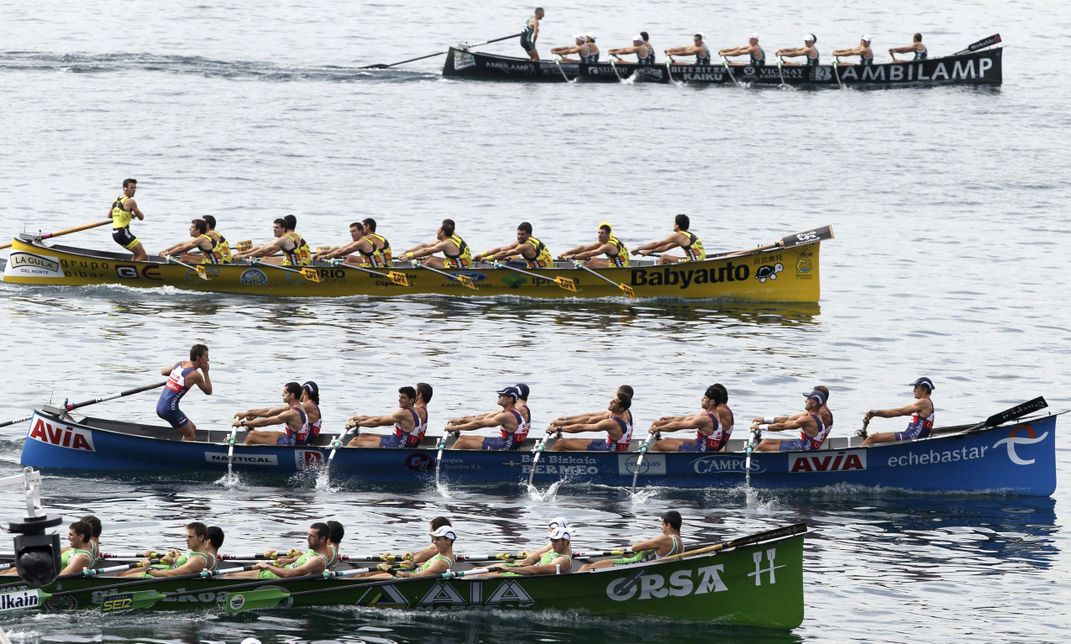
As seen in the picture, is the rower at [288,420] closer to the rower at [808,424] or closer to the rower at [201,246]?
the rower at [808,424]

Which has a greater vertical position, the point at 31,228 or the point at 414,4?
the point at 414,4

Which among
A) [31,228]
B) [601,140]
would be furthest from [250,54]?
[31,228]

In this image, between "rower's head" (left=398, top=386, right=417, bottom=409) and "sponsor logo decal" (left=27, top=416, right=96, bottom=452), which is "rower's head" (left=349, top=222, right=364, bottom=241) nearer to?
"rower's head" (left=398, top=386, right=417, bottom=409)

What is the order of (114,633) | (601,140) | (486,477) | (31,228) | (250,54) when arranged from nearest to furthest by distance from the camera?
(114,633)
(486,477)
(31,228)
(601,140)
(250,54)

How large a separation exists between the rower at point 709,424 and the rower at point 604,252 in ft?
43.4

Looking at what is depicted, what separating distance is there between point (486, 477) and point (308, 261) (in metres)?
15.1

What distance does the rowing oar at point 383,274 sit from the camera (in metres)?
43.3

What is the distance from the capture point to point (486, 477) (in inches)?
1187

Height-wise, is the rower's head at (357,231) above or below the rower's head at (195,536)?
above

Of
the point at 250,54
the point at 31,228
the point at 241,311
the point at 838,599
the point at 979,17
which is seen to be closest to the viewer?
the point at 838,599

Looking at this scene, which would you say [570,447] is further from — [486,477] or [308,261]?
[308,261]

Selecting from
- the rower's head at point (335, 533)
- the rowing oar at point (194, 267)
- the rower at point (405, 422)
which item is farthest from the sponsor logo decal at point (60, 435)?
the rowing oar at point (194, 267)

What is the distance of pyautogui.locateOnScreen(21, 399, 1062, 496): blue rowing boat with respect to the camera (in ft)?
97.5

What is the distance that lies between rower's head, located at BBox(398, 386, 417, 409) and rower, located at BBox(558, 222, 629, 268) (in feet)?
44.0
